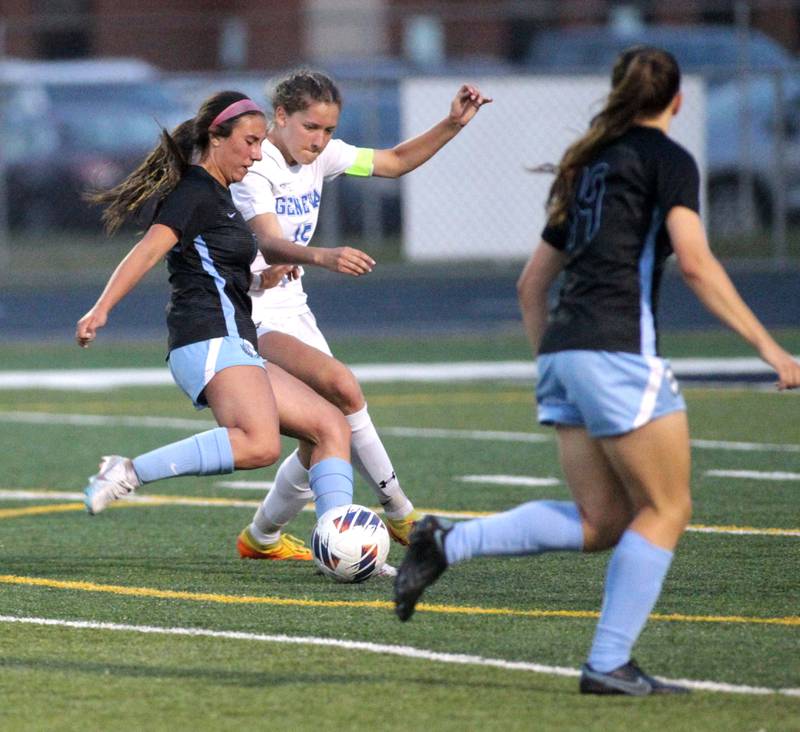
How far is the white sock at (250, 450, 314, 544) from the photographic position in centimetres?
807

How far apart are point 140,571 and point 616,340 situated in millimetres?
3112

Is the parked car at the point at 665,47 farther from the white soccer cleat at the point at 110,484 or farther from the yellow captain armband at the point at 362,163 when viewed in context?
the white soccer cleat at the point at 110,484

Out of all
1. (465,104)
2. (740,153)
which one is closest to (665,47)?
(740,153)

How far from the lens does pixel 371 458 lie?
8227 millimetres

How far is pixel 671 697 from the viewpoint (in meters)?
5.55

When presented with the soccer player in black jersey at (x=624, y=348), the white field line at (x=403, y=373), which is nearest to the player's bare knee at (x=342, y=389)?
the soccer player in black jersey at (x=624, y=348)

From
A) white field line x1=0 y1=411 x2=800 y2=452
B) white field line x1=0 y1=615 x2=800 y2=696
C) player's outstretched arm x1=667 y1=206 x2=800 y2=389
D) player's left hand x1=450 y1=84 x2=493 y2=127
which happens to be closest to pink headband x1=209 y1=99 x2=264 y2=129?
player's left hand x1=450 y1=84 x2=493 y2=127

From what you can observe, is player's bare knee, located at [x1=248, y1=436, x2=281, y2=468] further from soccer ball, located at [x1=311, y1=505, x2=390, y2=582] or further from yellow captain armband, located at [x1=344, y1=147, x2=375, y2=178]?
yellow captain armband, located at [x1=344, y1=147, x2=375, y2=178]

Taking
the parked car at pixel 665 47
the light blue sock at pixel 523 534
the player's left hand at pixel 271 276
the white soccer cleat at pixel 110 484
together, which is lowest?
the parked car at pixel 665 47

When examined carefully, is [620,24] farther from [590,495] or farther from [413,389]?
[590,495]

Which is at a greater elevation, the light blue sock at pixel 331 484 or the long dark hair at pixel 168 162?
the long dark hair at pixel 168 162

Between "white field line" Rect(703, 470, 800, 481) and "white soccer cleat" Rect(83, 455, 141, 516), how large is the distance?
4621mm

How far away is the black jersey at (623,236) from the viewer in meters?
5.52

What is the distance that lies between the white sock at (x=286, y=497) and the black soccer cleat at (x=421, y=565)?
86.4 inches
